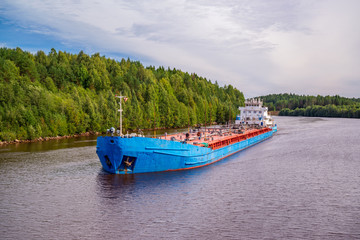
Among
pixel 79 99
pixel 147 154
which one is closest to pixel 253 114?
pixel 79 99

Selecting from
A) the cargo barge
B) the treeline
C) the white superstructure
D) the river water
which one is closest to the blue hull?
the cargo barge

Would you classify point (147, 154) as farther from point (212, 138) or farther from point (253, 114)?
A: point (253, 114)

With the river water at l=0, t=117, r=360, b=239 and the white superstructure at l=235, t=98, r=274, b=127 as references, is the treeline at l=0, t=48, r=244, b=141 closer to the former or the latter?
the white superstructure at l=235, t=98, r=274, b=127

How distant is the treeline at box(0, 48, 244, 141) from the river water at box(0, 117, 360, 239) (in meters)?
26.3

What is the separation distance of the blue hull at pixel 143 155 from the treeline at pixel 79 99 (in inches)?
942

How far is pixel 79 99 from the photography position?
297 feet

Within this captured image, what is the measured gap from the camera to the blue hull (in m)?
30.8

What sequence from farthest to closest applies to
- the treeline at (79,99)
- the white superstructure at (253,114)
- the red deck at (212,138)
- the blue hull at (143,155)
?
the white superstructure at (253,114) → the treeline at (79,99) → the red deck at (212,138) → the blue hull at (143,155)

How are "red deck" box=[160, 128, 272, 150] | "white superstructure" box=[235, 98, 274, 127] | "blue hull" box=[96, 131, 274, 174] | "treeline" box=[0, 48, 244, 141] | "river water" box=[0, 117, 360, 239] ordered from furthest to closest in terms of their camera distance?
"white superstructure" box=[235, 98, 274, 127], "treeline" box=[0, 48, 244, 141], "red deck" box=[160, 128, 272, 150], "blue hull" box=[96, 131, 274, 174], "river water" box=[0, 117, 360, 239]

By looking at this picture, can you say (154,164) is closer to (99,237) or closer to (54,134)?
(99,237)

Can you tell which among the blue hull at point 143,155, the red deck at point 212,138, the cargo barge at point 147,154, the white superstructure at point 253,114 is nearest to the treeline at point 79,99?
the red deck at point 212,138

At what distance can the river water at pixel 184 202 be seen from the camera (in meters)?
20.2

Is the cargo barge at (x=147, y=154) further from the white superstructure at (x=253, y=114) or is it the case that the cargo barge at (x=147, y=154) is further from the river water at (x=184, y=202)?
the white superstructure at (x=253, y=114)

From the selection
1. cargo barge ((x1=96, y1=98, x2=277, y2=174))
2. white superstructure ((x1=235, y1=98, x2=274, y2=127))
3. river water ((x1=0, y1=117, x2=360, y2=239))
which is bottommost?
river water ((x1=0, y1=117, x2=360, y2=239))
